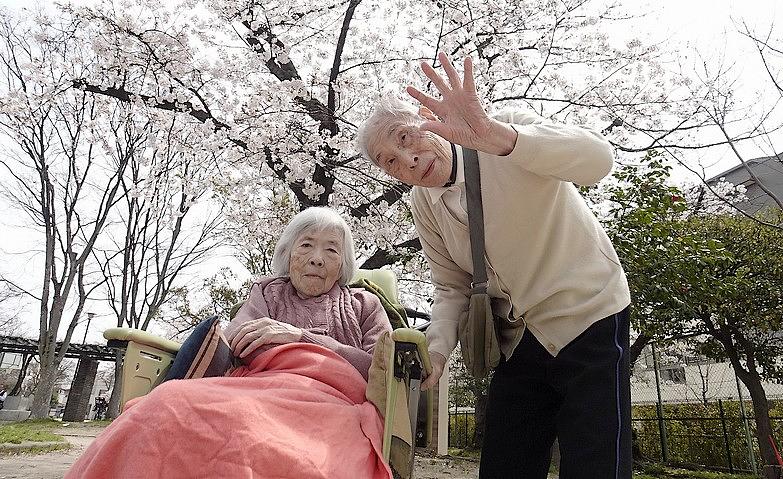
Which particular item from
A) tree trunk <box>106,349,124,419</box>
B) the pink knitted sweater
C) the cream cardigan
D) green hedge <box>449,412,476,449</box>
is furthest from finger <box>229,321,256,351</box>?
green hedge <box>449,412,476,449</box>

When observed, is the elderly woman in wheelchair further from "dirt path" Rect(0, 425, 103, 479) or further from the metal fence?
the metal fence

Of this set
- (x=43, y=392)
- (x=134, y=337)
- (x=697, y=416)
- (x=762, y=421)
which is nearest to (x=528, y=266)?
(x=134, y=337)

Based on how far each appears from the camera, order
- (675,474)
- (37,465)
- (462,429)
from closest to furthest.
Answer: (37,465) < (675,474) < (462,429)

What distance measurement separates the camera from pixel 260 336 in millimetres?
1679

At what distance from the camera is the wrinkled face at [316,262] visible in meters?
2.12

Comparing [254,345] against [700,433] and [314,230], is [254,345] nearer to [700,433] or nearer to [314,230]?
[314,230]

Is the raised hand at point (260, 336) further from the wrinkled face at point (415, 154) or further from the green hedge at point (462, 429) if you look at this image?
the green hedge at point (462, 429)

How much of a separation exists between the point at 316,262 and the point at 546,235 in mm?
998

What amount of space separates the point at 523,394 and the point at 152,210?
9897 mm

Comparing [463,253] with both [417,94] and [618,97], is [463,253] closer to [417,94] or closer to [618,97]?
[417,94]

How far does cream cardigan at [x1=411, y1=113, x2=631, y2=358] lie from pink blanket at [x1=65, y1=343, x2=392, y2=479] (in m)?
0.56

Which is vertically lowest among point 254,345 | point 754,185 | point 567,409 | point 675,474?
point 675,474

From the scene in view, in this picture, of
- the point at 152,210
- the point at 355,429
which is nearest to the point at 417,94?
the point at 355,429

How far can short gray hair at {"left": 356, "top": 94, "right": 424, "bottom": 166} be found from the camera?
166 centimetres
